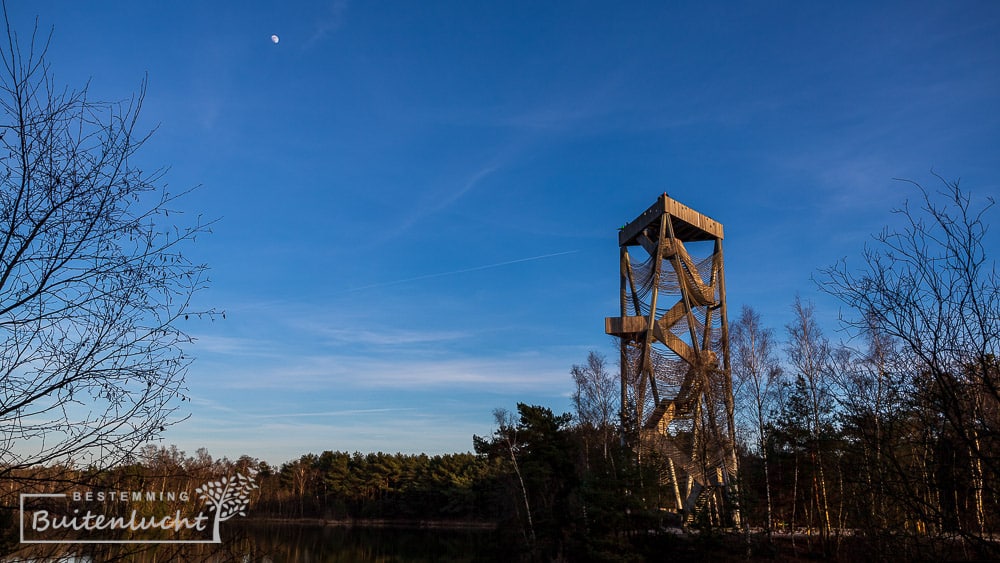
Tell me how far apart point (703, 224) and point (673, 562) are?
1304cm

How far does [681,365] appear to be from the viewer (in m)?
22.8

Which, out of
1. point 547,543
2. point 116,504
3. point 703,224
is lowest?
point 547,543

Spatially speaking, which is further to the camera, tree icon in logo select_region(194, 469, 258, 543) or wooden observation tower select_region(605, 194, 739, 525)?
wooden observation tower select_region(605, 194, 739, 525)

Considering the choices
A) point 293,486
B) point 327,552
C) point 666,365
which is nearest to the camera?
point 666,365

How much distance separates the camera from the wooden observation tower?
20672mm

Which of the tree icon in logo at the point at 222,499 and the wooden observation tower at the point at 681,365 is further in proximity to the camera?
the wooden observation tower at the point at 681,365

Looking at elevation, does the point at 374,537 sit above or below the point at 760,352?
below

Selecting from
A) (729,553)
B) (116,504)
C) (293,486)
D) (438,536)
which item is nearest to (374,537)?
(438,536)

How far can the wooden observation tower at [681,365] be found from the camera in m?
20.7

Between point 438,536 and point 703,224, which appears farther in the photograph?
point 438,536

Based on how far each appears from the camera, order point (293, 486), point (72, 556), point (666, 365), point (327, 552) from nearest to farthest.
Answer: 1. point (72, 556)
2. point (666, 365)
3. point (327, 552)
4. point (293, 486)

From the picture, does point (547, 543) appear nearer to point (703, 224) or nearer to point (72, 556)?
point (703, 224)

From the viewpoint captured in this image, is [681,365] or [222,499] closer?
[222,499]

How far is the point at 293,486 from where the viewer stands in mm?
64812
